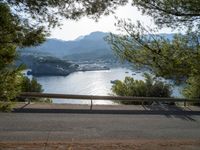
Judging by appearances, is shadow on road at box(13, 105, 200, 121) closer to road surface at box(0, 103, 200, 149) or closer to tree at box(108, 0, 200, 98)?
road surface at box(0, 103, 200, 149)

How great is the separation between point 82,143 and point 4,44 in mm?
3790

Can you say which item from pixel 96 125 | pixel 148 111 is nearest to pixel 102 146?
Result: pixel 96 125

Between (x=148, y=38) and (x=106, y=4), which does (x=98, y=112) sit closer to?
(x=148, y=38)

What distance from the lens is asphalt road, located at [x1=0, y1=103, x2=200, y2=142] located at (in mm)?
13008

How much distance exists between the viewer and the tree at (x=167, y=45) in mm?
11341

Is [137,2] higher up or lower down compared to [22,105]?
higher up

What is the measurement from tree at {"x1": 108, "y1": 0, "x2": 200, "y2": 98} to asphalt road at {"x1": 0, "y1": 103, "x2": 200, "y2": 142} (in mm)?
2631

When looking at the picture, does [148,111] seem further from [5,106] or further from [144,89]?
[5,106]

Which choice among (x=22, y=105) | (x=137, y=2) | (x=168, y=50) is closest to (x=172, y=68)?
(x=168, y=50)

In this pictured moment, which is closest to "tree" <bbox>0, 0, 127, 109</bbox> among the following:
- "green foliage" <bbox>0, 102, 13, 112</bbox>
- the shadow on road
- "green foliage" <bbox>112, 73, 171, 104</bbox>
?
"green foliage" <bbox>0, 102, 13, 112</bbox>

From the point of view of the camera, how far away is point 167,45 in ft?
40.0

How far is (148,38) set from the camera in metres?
12.6

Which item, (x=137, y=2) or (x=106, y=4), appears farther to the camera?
(x=137, y=2)

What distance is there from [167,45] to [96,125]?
15.8 ft
